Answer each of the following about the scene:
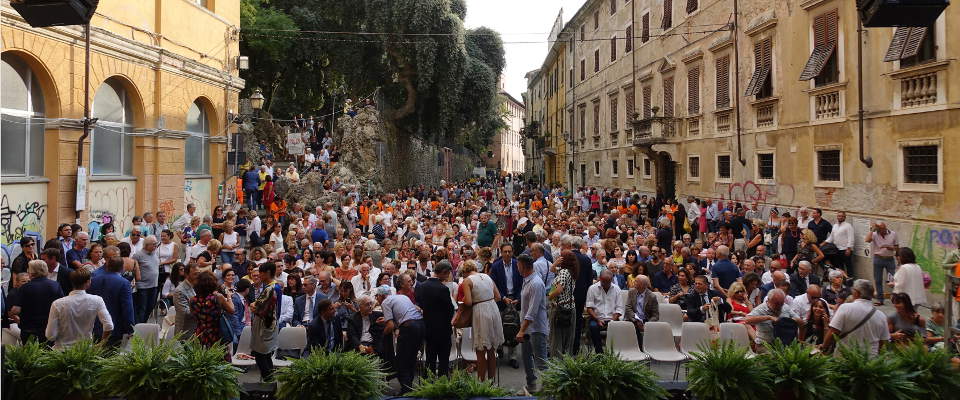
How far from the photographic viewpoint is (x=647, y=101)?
1123 inches

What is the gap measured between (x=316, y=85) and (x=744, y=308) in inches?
1258

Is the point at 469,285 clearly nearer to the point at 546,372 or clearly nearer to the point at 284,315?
the point at 546,372

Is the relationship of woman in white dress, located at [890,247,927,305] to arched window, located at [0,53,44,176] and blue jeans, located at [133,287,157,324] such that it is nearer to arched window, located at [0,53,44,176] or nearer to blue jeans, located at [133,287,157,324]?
blue jeans, located at [133,287,157,324]

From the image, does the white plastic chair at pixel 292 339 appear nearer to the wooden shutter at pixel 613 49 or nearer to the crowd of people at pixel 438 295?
the crowd of people at pixel 438 295

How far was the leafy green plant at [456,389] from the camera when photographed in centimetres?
574

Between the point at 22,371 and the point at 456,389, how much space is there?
11.5ft

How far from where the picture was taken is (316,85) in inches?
1481

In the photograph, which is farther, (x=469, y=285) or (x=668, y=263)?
(x=668, y=263)

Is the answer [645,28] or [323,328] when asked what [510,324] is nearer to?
[323,328]

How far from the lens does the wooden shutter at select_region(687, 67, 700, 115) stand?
23.6m

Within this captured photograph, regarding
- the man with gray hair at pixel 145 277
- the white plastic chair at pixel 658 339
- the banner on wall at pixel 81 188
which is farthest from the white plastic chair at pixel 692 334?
the banner on wall at pixel 81 188

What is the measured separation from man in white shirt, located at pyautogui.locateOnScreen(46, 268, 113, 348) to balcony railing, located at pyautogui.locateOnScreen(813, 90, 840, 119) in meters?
15.0

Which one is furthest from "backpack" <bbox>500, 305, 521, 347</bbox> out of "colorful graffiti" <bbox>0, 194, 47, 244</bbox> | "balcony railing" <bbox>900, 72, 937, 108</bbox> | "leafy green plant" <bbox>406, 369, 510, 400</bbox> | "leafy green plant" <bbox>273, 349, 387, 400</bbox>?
"balcony railing" <bbox>900, 72, 937, 108</bbox>

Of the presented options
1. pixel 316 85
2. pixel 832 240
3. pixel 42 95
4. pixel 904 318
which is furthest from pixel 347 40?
pixel 904 318
